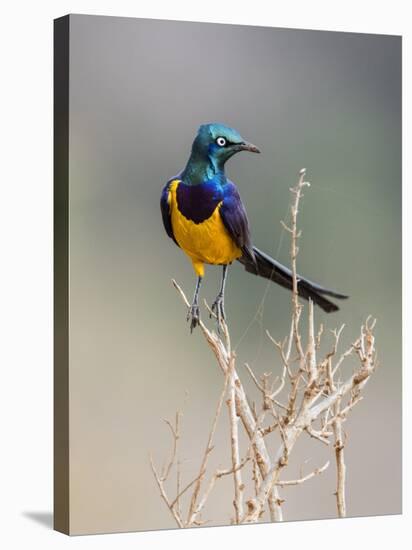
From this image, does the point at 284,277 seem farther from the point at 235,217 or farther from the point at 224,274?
the point at 235,217

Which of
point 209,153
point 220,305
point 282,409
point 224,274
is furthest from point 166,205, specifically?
point 282,409

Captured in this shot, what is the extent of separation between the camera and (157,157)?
569 centimetres

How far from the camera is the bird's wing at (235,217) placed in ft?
18.9

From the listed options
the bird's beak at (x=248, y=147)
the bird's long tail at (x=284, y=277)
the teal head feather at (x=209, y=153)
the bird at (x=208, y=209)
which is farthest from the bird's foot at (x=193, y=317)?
the bird's beak at (x=248, y=147)

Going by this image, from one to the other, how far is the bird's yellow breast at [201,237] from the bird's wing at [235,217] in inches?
0.9

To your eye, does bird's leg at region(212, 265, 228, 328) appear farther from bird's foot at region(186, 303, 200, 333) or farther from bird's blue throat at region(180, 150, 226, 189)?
bird's blue throat at region(180, 150, 226, 189)

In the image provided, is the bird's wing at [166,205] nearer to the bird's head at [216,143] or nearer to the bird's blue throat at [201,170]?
the bird's blue throat at [201,170]

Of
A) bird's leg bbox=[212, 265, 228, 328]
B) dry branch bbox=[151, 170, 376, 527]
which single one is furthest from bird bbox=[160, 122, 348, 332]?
dry branch bbox=[151, 170, 376, 527]

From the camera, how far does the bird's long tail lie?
5.93 m

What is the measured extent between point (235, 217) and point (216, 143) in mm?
348

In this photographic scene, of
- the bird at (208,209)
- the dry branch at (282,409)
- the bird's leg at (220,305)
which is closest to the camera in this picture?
the dry branch at (282,409)

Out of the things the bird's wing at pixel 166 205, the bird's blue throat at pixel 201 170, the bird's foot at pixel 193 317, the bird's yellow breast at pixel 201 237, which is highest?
the bird's blue throat at pixel 201 170

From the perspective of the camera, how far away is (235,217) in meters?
5.78

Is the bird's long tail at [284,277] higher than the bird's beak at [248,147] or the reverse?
the reverse
